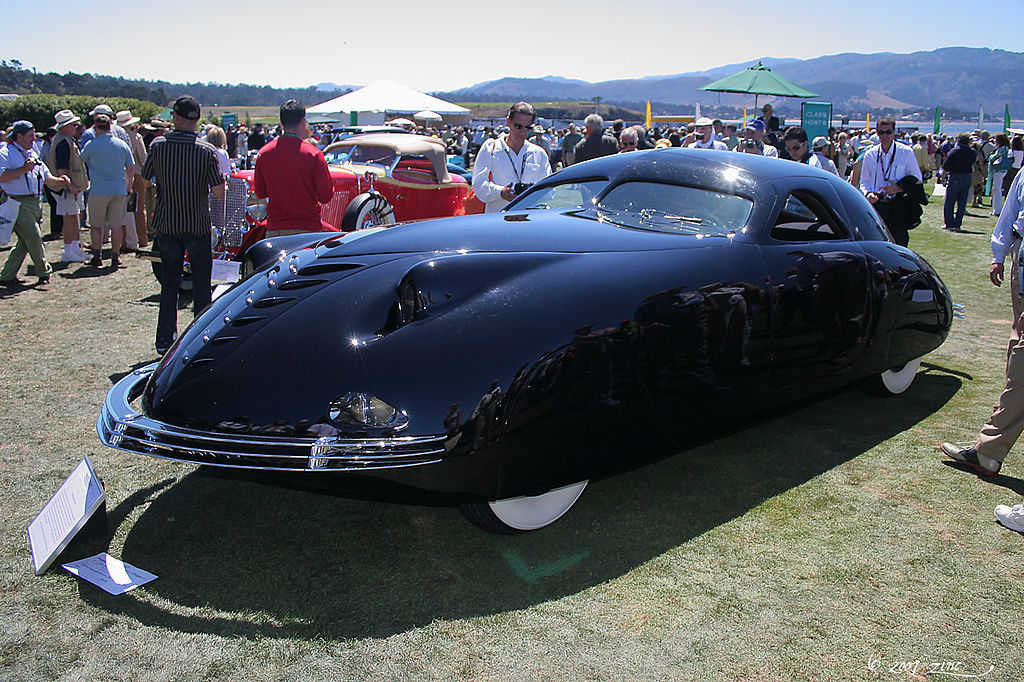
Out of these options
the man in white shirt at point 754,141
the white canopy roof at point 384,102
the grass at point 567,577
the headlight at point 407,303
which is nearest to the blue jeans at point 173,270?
the grass at point 567,577

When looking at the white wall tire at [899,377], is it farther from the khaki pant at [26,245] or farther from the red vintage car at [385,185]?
the khaki pant at [26,245]

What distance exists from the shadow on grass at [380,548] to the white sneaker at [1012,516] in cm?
78

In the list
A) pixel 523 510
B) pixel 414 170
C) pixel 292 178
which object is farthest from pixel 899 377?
pixel 414 170

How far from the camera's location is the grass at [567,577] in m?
2.40

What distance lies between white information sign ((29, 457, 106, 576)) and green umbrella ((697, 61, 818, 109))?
16.6 metres

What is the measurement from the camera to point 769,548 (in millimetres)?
3092

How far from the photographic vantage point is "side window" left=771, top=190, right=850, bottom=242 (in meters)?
3.85

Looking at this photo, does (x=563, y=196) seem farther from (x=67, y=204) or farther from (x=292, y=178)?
(x=67, y=204)

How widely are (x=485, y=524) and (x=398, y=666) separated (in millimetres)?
760

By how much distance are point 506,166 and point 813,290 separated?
3325mm

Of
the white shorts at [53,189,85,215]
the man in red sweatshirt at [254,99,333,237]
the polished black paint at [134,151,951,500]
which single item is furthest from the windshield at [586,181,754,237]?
the white shorts at [53,189,85,215]

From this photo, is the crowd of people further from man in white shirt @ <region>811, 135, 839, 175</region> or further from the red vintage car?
the red vintage car

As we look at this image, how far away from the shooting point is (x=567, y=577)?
2.86 metres

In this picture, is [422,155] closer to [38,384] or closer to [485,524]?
[38,384]
